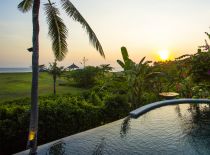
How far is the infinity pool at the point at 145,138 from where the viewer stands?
5.90 metres

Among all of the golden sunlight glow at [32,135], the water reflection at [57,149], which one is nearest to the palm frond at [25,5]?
the golden sunlight glow at [32,135]

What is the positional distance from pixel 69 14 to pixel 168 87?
33.7ft

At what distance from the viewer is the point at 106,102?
11.2m

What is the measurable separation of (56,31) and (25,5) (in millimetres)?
1567

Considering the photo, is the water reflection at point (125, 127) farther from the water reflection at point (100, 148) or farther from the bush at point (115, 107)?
the bush at point (115, 107)

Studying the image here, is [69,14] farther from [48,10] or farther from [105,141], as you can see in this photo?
[105,141]

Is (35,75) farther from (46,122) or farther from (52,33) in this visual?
(46,122)

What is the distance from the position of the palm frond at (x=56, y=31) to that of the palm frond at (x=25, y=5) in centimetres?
94

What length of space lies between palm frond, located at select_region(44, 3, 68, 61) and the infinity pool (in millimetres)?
3003

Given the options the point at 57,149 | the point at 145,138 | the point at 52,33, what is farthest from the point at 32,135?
the point at 52,33

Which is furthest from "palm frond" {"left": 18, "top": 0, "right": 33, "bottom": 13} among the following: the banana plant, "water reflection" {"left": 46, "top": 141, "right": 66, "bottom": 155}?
the banana plant

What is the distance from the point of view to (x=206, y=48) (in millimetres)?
11625

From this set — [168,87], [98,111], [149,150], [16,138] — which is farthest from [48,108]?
[168,87]

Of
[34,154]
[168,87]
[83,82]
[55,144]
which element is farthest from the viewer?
[83,82]
